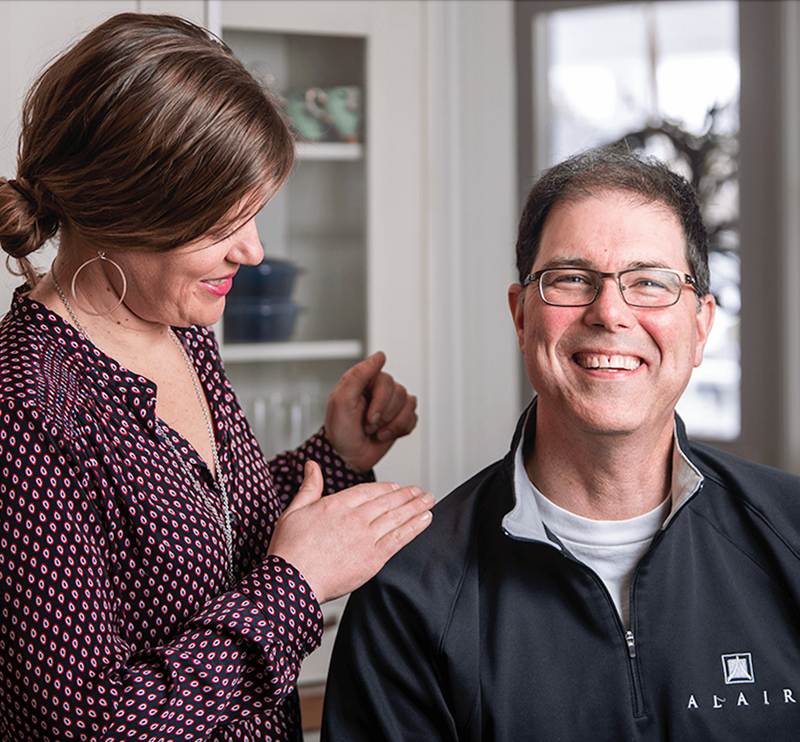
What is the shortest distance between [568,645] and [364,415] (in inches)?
21.6

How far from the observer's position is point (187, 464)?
1206 millimetres

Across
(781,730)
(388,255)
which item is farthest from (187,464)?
(388,255)

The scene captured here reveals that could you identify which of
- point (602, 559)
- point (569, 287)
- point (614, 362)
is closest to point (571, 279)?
point (569, 287)

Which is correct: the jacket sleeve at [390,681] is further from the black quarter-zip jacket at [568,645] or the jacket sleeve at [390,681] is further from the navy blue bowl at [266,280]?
the navy blue bowl at [266,280]

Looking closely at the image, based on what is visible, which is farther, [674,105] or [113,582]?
[674,105]

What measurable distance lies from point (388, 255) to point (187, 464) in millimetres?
1280

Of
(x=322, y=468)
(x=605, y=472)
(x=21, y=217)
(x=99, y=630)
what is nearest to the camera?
(x=99, y=630)

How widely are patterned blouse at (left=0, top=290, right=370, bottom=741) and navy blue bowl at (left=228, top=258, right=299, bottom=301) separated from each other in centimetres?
110

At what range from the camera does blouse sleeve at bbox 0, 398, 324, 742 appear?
Result: 934 millimetres

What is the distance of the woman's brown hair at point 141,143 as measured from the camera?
1.01 metres

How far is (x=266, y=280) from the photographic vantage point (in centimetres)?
231

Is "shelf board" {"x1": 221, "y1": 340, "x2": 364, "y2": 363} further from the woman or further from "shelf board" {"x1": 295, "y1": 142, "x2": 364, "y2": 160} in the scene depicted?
the woman

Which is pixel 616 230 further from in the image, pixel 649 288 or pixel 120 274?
pixel 120 274

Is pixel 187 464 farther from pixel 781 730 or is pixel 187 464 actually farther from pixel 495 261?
pixel 495 261
